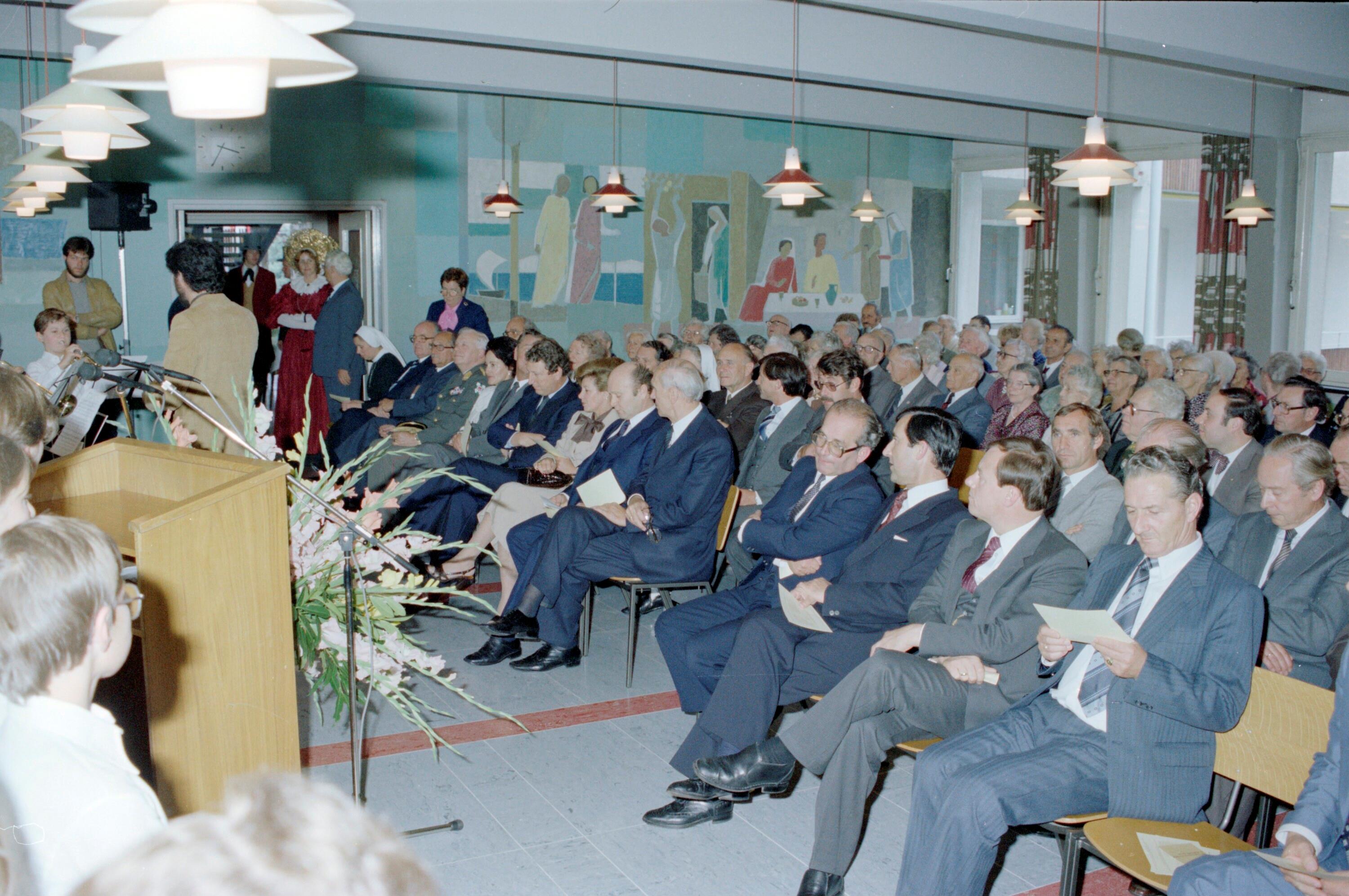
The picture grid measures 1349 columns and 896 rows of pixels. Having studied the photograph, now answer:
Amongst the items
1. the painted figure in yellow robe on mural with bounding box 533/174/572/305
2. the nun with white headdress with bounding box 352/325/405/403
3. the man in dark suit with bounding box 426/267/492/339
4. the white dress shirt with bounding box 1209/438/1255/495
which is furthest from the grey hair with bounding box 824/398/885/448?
the painted figure in yellow robe on mural with bounding box 533/174/572/305

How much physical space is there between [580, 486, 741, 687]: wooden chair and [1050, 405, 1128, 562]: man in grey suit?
129cm

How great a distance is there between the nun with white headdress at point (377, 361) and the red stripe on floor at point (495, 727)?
182 inches

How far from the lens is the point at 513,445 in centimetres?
629

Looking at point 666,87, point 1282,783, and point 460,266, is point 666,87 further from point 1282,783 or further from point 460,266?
point 1282,783

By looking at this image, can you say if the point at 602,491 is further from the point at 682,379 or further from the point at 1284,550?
the point at 1284,550

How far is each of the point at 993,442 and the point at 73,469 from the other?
254 centimetres

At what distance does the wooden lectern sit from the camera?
86.5 inches

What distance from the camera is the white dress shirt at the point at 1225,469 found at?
4.67 metres

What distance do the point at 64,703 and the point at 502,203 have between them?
361 inches

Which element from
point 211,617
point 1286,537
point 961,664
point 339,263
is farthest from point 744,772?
point 339,263

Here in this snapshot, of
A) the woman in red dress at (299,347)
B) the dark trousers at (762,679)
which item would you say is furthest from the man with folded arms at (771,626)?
the woman in red dress at (299,347)

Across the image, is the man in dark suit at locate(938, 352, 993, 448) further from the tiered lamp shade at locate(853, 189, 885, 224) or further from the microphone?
the tiered lamp shade at locate(853, 189, 885, 224)

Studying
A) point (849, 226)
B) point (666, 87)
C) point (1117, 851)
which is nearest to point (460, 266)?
point (666, 87)

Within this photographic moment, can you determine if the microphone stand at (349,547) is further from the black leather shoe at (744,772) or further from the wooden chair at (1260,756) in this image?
the wooden chair at (1260,756)
